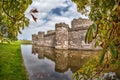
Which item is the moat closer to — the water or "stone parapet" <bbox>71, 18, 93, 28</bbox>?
the water

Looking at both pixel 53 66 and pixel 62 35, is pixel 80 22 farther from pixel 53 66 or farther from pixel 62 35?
pixel 53 66

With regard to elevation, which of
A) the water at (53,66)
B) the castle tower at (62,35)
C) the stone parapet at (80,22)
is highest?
the stone parapet at (80,22)

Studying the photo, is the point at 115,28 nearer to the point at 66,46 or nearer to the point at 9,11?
the point at 9,11

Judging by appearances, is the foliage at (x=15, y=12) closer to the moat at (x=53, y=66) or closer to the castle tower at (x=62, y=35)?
the moat at (x=53, y=66)

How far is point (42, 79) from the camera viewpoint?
353 inches

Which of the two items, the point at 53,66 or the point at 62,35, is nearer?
the point at 53,66

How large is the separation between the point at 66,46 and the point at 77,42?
75.9 inches

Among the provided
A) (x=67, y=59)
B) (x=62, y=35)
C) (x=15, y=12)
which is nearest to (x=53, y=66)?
(x=67, y=59)

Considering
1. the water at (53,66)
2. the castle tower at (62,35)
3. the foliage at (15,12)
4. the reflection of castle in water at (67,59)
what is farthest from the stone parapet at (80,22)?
the foliage at (15,12)

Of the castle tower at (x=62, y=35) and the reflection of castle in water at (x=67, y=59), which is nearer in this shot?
the reflection of castle in water at (x=67, y=59)

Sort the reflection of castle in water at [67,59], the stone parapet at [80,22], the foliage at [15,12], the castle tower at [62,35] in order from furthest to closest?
1. the stone parapet at [80,22]
2. the castle tower at [62,35]
3. the reflection of castle in water at [67,59]
4. the foliage at [15,12]

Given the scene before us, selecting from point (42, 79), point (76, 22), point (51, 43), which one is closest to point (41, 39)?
point (51, 43)

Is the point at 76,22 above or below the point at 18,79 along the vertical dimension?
above

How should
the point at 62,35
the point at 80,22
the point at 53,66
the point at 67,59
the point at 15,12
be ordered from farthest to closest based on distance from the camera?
the point at 80,22, the point at 62,35, the point at 67,59, the point at 53,66, the point at 15,12
